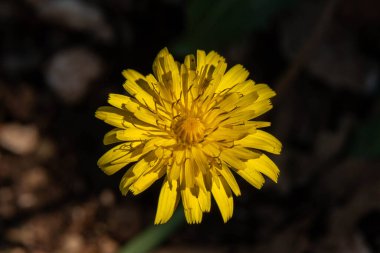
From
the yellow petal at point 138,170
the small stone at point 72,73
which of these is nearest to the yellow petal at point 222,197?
Result: the yellow petal at point 138,170

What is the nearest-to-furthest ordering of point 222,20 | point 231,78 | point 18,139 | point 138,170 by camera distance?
point 138,170, point 231,78, point 222,20, point 18,139

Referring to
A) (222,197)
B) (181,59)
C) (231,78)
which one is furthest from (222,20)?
(222,197)

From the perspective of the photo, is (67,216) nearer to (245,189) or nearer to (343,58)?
(245,189)

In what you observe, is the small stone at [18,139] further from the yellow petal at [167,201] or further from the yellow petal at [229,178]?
the yellow petal at [229,178]

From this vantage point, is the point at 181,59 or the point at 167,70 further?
the point at 181,59

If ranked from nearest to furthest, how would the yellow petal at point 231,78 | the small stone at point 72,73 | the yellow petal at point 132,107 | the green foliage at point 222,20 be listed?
the yellow petal at point 132,107 < the yellow petal at point 231,78 < the green foliage at point 222,20 < the small stone at point 72,73

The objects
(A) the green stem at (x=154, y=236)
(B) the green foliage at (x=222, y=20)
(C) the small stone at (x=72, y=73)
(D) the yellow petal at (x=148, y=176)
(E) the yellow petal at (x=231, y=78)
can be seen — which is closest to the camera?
(D) the yellow petal at (x=148, y=176)

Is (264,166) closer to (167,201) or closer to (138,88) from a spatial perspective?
(167,201)
